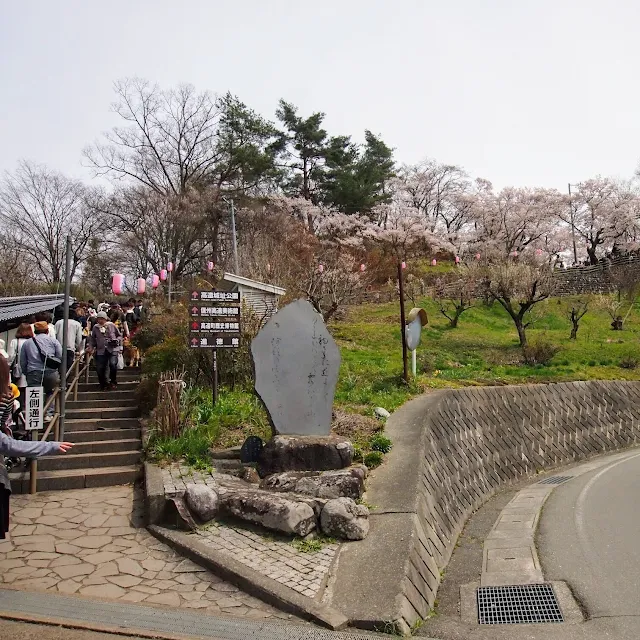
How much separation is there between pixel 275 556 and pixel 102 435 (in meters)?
4.98

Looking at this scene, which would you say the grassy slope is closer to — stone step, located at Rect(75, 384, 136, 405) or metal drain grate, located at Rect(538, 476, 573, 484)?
metal drain grate, located at Rect(538, 476, 573, 484)

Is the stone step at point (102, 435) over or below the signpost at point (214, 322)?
below

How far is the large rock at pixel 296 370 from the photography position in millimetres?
8719

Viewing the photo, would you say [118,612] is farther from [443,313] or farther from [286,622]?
[443,313]

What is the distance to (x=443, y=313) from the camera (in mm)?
28469

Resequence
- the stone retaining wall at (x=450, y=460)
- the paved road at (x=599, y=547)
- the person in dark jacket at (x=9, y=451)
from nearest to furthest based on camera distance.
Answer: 1. the person in dark jacket at (x=9, y=451)
2. the paved road at (x=599, y=547)
3. the stone retaining wall at (x=450, y=460)

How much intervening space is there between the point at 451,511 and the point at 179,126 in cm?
3111

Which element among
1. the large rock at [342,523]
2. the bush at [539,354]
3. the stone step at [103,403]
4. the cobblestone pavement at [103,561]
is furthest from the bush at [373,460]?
the bush at [539,354]

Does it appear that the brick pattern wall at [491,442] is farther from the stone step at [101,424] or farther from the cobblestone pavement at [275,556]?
the stone step at [101,424]

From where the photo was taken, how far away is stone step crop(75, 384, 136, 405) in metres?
11.6

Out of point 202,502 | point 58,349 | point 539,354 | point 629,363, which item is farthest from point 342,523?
point 629,363

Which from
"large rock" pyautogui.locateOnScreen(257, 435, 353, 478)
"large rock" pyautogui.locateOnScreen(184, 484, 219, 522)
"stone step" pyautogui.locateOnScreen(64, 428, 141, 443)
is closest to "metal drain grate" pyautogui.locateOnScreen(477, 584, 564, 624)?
"large rock" pyautogui.locateOnScreen(257, 435, 353, 478)

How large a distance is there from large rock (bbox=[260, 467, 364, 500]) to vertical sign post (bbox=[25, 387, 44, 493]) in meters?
3.03

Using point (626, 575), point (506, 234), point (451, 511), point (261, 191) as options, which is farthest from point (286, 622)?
point (506, 234)
